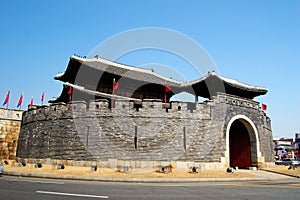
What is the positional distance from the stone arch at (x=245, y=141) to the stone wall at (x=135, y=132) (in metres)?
1.41

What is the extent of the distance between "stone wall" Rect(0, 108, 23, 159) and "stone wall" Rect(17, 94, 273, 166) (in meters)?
9.37

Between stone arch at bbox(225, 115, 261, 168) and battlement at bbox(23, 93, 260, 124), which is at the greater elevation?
battlement at bbox(23, 93, 260, 124)

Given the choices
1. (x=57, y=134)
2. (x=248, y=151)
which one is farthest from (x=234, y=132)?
(x=57, y=134)

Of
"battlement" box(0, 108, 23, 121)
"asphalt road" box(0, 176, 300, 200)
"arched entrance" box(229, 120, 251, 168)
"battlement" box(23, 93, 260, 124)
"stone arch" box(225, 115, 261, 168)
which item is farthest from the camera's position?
"battlement" box(0, 108, 23, 121)

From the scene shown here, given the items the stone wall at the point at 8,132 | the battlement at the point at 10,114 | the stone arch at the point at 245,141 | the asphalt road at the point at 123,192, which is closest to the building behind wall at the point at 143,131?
the stone arch at the point at 245,141

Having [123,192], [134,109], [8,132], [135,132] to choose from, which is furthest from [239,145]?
[8,132]

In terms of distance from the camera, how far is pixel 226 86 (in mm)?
19703

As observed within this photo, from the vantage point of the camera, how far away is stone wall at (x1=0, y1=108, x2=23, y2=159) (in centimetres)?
2306

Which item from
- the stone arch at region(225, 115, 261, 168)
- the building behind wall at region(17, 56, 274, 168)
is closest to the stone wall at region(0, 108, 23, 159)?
the building behind wall at region(17, 56, 274, 168)

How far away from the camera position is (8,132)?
23.5 meters

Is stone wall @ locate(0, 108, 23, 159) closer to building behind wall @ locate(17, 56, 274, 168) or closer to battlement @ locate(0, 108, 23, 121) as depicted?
Answer: battlement @ locate(0, 108, 23, 121)

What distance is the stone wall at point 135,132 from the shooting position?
1405 centimetres

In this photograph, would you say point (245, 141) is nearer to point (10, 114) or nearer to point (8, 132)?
point (8, 132)

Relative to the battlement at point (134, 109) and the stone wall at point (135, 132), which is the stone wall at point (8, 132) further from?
the battlement at point (134, 109)
